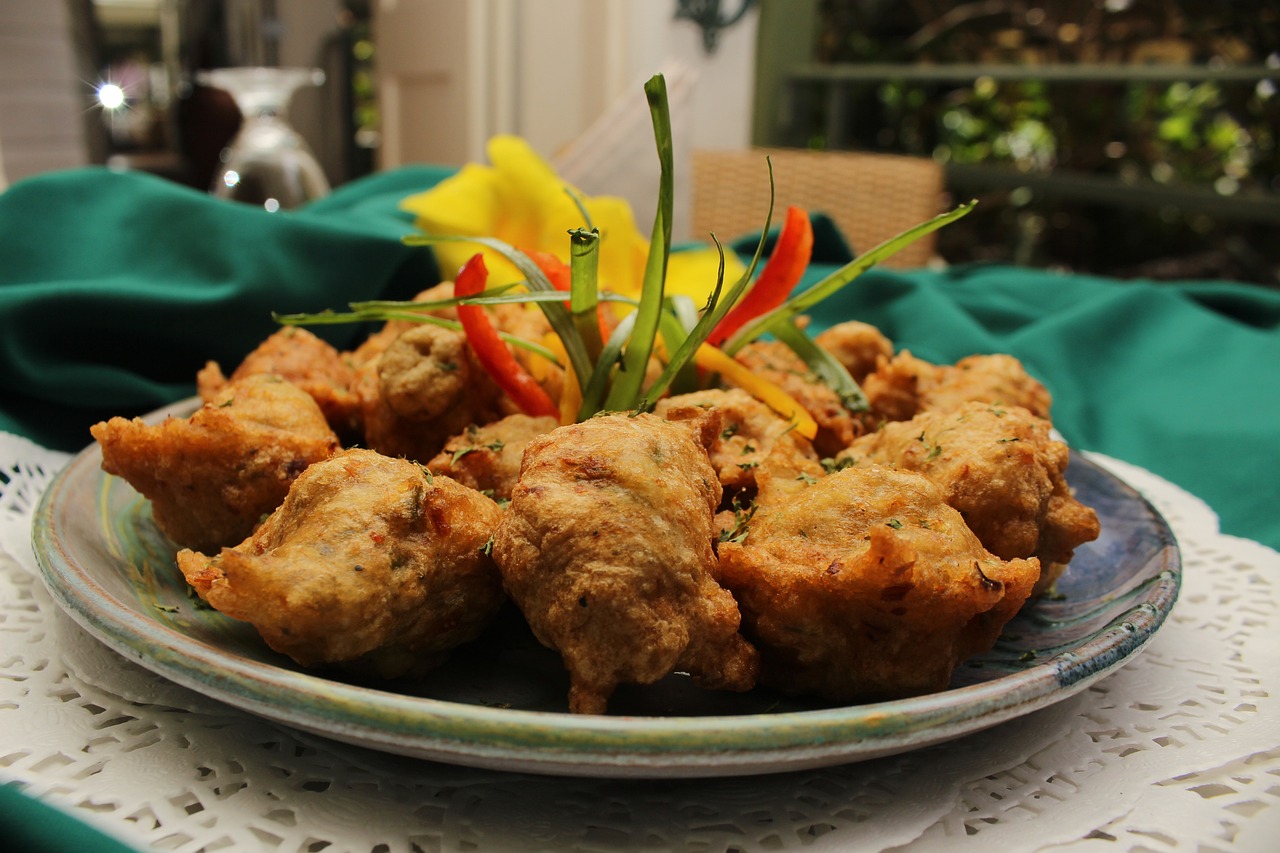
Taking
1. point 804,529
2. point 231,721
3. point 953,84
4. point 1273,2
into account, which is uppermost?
point 1273,2

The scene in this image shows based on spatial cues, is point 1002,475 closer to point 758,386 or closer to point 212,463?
point 758,386

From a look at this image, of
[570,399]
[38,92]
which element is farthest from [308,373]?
[38,92]

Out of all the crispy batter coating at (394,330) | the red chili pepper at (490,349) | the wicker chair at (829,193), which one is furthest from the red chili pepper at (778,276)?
the wicker chair at (829,193)

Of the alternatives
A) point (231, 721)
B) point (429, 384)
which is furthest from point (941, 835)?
point (429, 384)

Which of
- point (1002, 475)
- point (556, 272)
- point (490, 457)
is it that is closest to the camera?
point (1002, 475)

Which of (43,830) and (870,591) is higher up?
(870,591)

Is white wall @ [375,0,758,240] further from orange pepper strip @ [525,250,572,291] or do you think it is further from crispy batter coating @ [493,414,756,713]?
crispy batter coating @ [493,414,756,713]

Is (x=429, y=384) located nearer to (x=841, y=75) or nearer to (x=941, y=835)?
(x=941, y=835)
